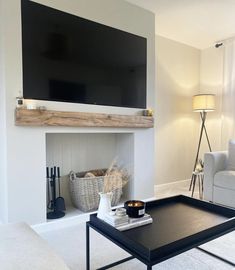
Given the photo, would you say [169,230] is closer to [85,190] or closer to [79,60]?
[85,190]

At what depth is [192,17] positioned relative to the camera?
10.4 feet

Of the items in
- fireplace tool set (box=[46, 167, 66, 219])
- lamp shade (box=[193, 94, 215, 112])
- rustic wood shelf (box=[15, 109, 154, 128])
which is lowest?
fireplace tool set (box=[46, 167, 66, 219])

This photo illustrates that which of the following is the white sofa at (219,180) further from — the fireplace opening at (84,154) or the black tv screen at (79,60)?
the black tv screen at (79,60)

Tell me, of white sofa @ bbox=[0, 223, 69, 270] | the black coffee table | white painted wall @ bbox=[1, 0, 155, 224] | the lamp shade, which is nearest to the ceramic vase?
the black coffee table

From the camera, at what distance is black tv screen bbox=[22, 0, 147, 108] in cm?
225

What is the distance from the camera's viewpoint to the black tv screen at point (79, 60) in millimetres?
2246

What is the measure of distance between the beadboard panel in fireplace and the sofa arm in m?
0.96

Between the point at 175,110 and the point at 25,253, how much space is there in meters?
3.37

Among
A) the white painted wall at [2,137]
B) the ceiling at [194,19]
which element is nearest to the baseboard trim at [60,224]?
the white painted wall at [2,137]

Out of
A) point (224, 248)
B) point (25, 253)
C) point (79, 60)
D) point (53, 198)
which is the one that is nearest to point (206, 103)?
point (79, 60)

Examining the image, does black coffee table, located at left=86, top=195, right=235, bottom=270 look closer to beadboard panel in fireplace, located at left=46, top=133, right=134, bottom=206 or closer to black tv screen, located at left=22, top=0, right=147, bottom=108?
beadboard panel in fireplace, located at left=46, top=133, right=134, bottom=206

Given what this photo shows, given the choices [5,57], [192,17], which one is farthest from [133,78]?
[5,57]

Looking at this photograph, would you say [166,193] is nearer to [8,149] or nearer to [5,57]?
[8,149]

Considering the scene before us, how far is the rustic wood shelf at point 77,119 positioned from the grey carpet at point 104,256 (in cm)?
105
